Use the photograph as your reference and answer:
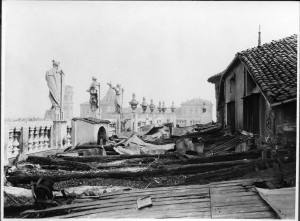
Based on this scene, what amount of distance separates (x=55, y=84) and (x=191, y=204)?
22.4 feet

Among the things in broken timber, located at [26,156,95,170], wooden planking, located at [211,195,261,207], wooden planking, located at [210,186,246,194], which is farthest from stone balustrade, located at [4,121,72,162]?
wooden planking, located at [211,195,261,207]

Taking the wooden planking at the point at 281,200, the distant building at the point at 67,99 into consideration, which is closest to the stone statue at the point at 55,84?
the distant building at the point at 67,99

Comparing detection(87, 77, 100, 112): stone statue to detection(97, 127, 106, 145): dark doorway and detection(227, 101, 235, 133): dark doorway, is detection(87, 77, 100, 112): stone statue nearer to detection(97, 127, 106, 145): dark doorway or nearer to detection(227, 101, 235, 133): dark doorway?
detection(97, 127, 106, 145): dark doorway

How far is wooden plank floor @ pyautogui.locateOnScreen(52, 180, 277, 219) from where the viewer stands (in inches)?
170

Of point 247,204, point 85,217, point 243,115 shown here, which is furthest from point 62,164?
point 243,115

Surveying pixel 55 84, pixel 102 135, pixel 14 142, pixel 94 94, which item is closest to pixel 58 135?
pixel 55 84

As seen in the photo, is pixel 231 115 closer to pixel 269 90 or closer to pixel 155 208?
pixel 269 90

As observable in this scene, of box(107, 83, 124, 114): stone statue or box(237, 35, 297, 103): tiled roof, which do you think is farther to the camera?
box(107, 83, 124, 114): stone statue

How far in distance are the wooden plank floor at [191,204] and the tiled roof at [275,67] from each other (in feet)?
7.21

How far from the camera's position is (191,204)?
15.4 feet

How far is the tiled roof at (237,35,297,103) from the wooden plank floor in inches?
86.5

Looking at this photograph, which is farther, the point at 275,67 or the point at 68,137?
the point at 68,137

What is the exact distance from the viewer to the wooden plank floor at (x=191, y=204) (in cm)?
433

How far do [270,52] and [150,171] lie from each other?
5024 millimetres
